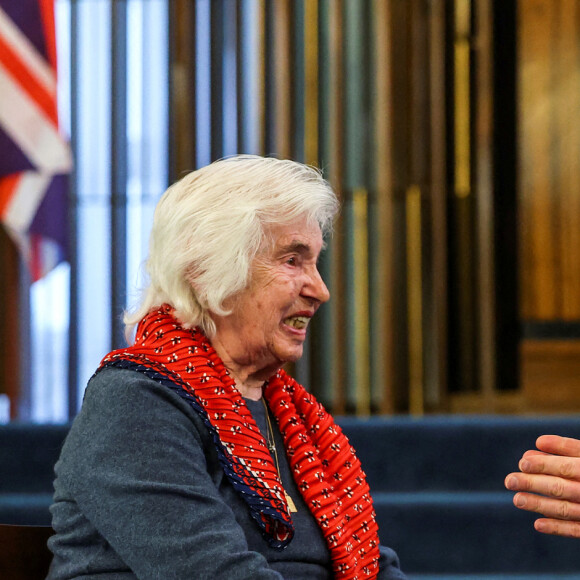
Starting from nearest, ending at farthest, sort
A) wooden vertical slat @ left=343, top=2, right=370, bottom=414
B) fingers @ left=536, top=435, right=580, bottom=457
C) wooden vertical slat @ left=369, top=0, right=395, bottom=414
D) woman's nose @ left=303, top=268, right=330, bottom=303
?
fingers @ left=536, top=435, right=580, bottom=457, woman's nose @ left=303, top=268, right=330, bottom=303, wooden vertical slat @ left=369, top=0, right=395, bottom=414, wooden vertical slat @ left=343, top=2, right=370, bottom=414

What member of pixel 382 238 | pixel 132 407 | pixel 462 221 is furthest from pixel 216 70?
pixel 132 407

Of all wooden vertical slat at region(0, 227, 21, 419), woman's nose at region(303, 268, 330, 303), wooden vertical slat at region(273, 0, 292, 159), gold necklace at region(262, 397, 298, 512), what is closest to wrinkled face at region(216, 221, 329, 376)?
woman's nose at region(303, 268, 330, 303)

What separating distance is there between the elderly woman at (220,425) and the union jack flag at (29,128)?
275 cm

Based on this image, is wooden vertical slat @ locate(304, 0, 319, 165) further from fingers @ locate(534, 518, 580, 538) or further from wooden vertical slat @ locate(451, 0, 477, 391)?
fingers @ locate(534, 518, 580, 538)

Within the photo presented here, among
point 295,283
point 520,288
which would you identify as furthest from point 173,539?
point 520,288

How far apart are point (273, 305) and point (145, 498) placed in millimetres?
493

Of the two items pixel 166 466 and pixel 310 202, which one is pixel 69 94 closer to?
pixel 310 202

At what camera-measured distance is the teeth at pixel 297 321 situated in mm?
1636

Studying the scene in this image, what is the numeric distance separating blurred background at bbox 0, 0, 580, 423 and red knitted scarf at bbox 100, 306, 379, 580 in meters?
2.58

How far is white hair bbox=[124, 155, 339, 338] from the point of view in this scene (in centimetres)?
153

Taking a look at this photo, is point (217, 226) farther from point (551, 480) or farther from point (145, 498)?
point (551, 480)

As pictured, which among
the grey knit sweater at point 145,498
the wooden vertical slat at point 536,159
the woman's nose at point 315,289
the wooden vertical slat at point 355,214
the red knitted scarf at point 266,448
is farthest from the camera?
the wooden vertical slat at point 355,214

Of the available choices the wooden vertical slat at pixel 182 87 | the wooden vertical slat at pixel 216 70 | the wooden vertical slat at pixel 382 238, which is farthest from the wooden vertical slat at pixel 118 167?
the wooden vertical slat at pixel 382 238

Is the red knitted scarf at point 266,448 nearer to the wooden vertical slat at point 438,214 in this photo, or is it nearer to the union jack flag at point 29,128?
the wooden vertical slat at point 438,214
